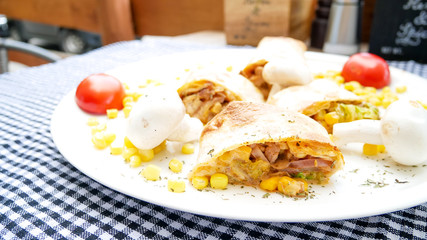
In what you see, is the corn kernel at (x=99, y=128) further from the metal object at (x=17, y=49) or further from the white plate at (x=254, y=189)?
the metal object at (x=17, y=49)

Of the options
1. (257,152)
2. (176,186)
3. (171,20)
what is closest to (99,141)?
(176,186)

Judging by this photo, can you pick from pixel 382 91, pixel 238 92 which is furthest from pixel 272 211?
pixel 382 91

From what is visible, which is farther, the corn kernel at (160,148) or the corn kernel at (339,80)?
the corn kernel at (339,80)

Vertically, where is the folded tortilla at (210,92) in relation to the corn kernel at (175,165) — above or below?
above

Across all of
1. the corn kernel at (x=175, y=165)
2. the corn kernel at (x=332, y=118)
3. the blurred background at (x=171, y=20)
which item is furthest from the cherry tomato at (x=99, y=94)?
the blurred background at (x=171, y=20)

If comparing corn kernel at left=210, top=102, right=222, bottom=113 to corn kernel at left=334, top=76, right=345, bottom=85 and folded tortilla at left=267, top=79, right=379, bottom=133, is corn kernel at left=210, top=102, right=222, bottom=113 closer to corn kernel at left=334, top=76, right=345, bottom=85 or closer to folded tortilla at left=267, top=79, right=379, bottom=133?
folded tortilla at left=267, top=79, right=379, bottom=133

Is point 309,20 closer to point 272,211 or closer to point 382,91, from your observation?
point 382,91

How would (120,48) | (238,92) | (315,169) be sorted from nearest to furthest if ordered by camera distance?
(315,169), (238,92), (120,48)

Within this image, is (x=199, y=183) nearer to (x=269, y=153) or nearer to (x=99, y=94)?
(x=269, y=153)
